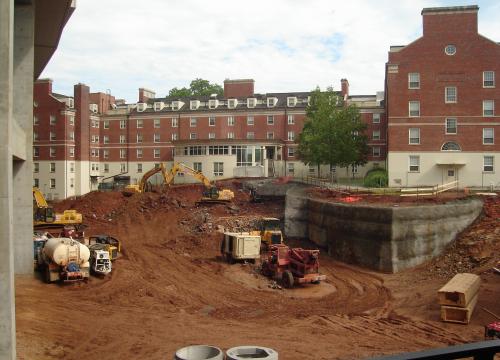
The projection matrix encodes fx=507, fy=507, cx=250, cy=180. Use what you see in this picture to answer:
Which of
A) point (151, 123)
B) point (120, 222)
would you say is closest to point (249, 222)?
point (120, 222)

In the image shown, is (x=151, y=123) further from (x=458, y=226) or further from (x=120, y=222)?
(x=458, y=226)

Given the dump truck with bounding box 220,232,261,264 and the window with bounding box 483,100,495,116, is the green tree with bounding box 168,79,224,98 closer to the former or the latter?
the window with bounding box 483,100,495,116

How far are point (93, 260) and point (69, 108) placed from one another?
182ft

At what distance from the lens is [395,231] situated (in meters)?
29.6

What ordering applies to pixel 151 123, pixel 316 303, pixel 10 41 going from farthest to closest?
pixel 151 123 → pixel 316 303 → pixel 10 41

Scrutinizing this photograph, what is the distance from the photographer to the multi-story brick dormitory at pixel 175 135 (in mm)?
67812

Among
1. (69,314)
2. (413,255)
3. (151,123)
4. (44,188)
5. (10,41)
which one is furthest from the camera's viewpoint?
(151,123)

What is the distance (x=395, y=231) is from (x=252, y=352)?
73.3ft

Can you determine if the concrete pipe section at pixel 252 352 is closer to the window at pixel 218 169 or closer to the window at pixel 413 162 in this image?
the window at pixel 413 162

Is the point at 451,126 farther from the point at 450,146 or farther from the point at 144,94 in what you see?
the point at 144,94

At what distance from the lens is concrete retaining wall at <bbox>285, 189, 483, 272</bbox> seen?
97.1ft

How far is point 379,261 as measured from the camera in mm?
29906

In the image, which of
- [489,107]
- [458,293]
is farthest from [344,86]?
[458,293]

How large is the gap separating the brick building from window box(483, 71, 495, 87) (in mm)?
86
